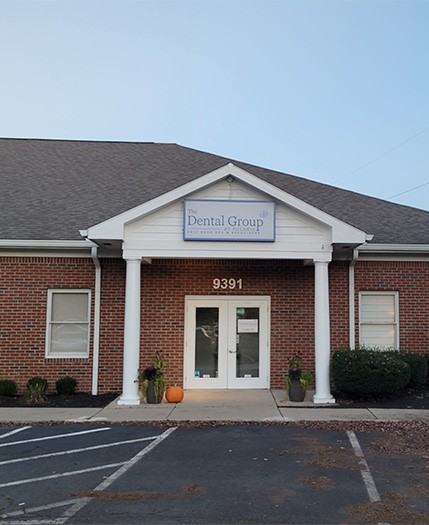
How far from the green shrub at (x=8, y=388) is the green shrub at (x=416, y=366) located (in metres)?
9.20

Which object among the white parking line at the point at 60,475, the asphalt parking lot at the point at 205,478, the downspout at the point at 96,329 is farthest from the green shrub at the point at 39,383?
the white parking line at the point at 60,475

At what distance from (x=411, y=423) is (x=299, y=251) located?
4176mm

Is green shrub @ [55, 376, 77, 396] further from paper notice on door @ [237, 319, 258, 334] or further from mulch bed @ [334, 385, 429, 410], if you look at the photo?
mulch bed @ [334, 385, 429, 410]

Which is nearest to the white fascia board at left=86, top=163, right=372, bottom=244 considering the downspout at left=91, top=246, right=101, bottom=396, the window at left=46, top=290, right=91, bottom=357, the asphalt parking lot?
the downspout at left=91, top=246, right=101, bottom=396

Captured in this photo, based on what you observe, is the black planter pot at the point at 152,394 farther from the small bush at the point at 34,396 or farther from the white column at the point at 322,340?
the white column at the point at 322,340

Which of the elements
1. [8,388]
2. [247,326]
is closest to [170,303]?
[247,326]

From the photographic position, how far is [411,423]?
9484 millimetres

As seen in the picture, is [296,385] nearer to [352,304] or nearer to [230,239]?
[352,304]

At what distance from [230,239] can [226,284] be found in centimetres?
220

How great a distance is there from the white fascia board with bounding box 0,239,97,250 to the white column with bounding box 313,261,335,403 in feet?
17.6

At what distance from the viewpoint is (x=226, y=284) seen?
43.9 feet

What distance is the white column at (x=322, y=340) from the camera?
11367 millimetres

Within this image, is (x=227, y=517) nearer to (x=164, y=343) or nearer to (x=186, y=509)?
(x=186, y=509)

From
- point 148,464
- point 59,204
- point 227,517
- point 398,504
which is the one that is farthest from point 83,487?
point 59,204
